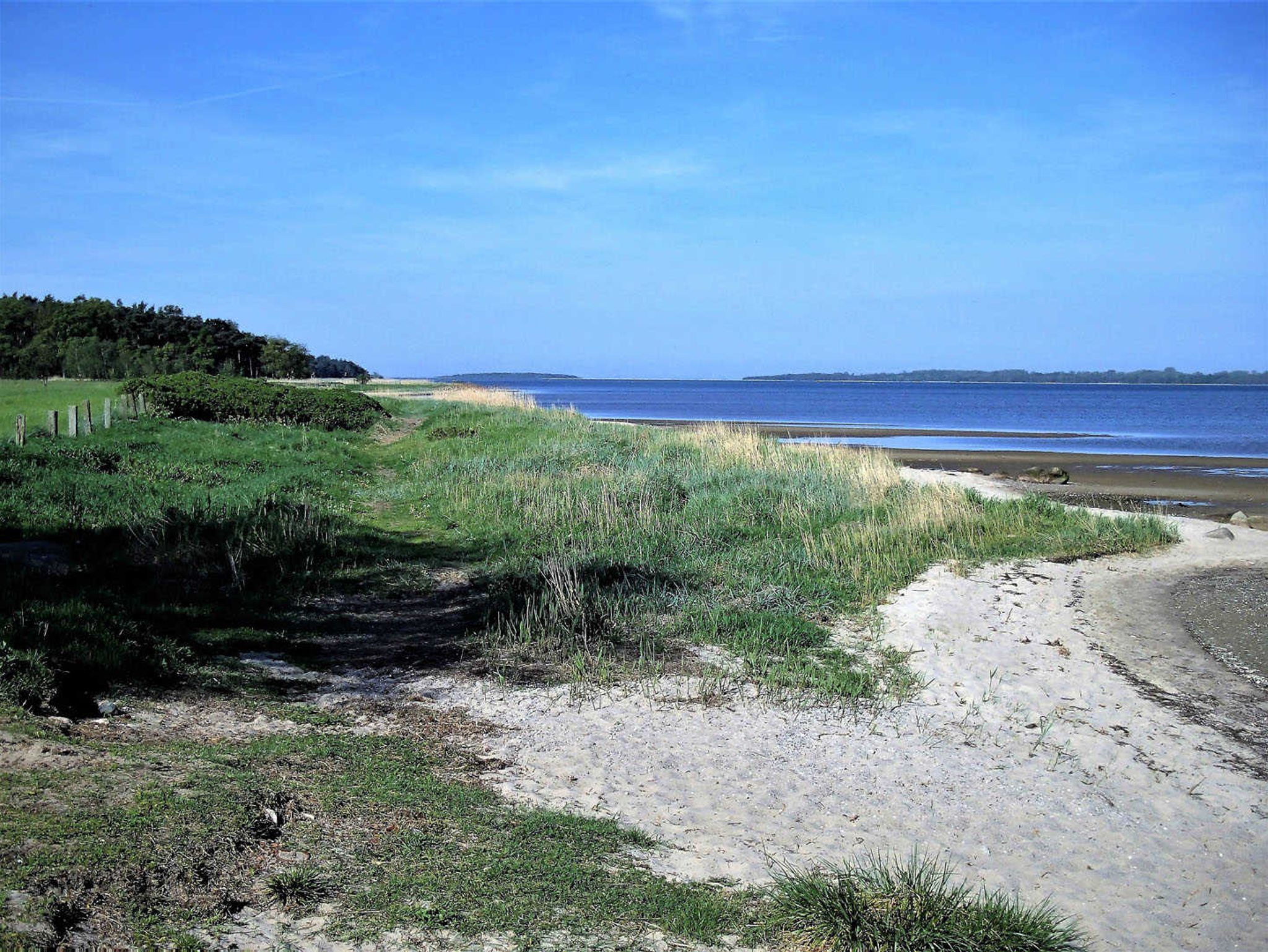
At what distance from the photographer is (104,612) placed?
8406mm

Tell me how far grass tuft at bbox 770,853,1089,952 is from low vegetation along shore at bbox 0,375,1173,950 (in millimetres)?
15

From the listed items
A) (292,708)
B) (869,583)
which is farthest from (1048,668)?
(292,708)

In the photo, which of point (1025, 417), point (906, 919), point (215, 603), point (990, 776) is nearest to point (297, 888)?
point (906, 919)

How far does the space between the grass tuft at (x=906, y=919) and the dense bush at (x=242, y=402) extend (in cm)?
3081

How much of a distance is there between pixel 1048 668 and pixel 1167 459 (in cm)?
2886

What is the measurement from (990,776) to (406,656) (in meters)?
5.40

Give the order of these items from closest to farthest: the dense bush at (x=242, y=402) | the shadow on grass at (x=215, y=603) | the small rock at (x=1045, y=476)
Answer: the shadow on grass at (x=215, y=603) → the small rock at (x=1045, y=476) → the dense bush at (x=242, y=402)

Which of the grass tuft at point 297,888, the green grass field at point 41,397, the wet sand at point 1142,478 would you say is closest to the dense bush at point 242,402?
the green grass field at point 41,397

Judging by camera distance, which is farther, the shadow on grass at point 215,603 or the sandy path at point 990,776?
the shadow on grass at point 215,603

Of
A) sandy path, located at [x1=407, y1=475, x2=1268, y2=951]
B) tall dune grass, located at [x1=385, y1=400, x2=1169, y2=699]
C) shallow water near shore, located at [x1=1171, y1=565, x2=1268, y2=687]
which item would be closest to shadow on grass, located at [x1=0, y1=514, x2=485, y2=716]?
tall dune grass, located at [x1=385, y1=400, x2=1169, y2=699]

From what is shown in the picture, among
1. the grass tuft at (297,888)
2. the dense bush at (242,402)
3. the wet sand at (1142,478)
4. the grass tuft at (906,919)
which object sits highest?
→ the dense bush at (242,402)

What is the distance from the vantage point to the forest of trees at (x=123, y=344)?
64.0 m

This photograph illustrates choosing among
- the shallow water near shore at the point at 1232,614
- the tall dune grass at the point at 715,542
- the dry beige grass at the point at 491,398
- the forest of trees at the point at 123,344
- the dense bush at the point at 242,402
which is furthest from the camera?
the forest of trees at the point at 123,344

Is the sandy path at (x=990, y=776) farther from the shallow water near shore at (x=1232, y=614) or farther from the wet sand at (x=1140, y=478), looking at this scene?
the wet sand at (x=1140, y=478)
